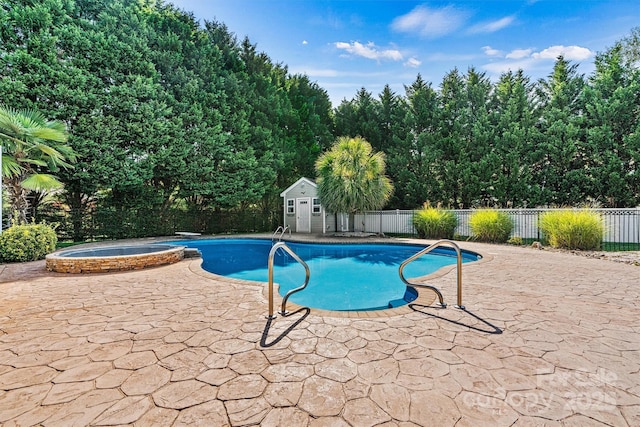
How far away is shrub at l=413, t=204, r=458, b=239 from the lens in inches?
481

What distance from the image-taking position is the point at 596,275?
5402 mm

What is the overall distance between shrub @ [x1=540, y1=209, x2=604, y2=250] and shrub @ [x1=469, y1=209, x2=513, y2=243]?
141 cm

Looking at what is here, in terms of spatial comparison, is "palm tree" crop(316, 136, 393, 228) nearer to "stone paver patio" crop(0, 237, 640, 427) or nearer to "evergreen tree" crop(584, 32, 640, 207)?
"stone paver patio" crop(0, 237, 640, 427)

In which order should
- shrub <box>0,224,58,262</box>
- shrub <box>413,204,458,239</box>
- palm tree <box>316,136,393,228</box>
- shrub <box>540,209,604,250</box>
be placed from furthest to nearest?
palm tree <box>316,136,393,228</box> → shrub <box>413,204,458,239</box> → shrub <box>540,209,604,250</box> → shrub <box>0,224,58,262</box>

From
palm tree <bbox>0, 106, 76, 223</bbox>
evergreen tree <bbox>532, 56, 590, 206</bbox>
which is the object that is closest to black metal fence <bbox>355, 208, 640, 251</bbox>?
evergreen tree <bbox>532, 56, 590, 206</bbox>

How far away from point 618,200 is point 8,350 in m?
18.9

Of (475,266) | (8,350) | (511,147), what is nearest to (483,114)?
(511,147)

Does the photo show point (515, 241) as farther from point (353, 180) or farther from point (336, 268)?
point (336, 268)

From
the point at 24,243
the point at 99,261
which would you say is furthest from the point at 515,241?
the point at 24,243

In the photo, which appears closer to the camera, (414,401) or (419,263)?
(414,401)

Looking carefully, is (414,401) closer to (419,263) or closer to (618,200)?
(419,263)

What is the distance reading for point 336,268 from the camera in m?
7.93

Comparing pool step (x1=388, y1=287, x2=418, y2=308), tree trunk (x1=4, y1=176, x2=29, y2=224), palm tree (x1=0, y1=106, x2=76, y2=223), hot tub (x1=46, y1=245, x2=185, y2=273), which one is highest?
palm tree (x1=0, y1=106, x2=76, y2=223)

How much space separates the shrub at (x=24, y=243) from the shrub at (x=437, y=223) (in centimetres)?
1266
